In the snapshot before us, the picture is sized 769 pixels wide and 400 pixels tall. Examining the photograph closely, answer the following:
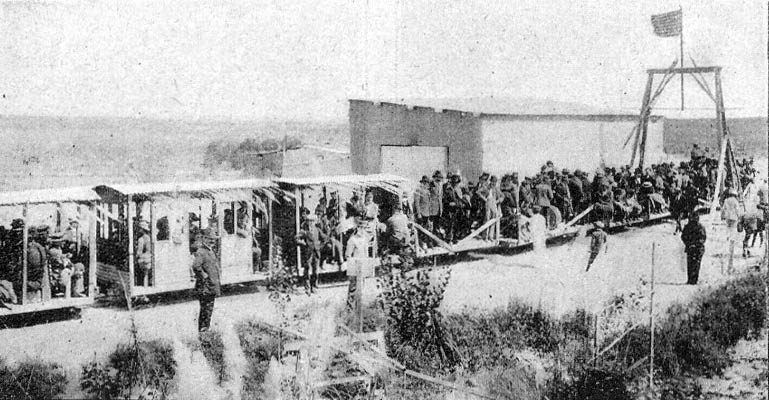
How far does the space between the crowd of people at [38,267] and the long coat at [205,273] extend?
1493 millimetres

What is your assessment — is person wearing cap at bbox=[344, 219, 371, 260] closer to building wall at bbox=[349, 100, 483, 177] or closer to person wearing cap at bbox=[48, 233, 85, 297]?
person wearing cap at bbox=[48, 233, 85, 297]

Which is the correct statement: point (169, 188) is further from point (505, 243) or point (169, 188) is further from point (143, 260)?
point (505, 243)

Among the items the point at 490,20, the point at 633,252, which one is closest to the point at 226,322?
the point at 490,20

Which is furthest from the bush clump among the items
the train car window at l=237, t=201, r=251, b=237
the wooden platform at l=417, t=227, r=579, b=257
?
the train car window at l=237, t=201, r=251, b=237

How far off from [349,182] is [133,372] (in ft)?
11.6

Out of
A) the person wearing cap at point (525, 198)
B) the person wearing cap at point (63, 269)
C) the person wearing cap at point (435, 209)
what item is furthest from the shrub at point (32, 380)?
the person wearing cap at point (525, 198)

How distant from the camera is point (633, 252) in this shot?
29.8 ft

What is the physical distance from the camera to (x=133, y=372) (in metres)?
6.73

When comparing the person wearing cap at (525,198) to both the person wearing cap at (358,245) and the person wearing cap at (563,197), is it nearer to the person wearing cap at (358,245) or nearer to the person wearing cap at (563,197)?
the person wearing cap at (563,197)

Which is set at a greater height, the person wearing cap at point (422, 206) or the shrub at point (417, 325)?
the person wearing cap at point (422, 206)

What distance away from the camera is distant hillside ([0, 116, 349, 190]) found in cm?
1449

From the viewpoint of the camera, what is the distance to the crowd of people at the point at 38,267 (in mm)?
7191

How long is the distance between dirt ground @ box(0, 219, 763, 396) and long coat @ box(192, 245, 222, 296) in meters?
0.42

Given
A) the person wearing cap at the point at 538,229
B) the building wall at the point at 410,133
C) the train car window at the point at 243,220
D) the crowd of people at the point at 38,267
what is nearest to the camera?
the crowd of people at the point at 38,267
